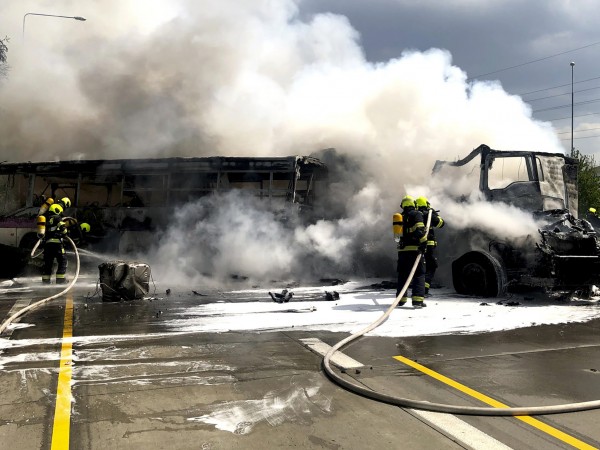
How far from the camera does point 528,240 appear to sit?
25.4 ft

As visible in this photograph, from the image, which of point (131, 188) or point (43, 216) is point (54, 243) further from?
point (131, 188)

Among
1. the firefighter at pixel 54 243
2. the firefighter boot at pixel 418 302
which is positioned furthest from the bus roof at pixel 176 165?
the firefighter boot at pixel 418 302

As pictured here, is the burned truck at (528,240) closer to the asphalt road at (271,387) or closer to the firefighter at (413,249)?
the firefighter at (413,249)

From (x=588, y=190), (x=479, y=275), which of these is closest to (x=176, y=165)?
(x=479, y=275)

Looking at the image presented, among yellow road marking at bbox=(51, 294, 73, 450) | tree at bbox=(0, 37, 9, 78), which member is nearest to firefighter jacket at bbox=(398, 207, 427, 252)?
yellow road marking at bbox=(51, 294, 73, 450)

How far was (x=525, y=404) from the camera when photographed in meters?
3.46

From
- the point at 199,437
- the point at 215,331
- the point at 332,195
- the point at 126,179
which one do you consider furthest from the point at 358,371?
the point at 126,179

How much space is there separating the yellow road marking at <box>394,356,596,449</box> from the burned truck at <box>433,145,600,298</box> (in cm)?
394

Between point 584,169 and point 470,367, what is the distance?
88.1ft

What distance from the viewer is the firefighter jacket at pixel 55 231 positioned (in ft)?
32.5

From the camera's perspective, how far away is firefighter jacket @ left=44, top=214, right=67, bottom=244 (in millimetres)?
9914

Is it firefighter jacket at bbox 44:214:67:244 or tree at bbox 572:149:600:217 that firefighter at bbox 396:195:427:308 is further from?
tree at bbox 572:149:600:217

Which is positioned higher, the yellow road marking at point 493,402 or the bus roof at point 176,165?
the bus roof at point 176,165

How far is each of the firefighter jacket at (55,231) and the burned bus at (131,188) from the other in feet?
5.32
